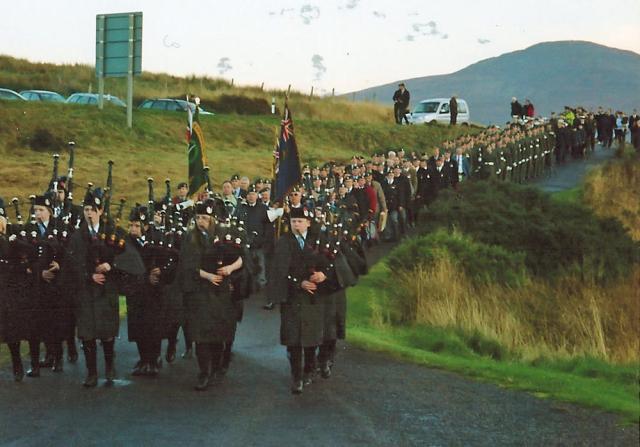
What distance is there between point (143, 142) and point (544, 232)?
19783 millimetres

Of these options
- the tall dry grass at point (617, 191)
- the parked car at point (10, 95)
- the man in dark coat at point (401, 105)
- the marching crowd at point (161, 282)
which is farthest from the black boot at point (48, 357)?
the man in dark coat at point (401, 105)

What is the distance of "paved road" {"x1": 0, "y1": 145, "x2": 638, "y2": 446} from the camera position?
11.7 meters

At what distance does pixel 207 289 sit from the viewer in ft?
45.8

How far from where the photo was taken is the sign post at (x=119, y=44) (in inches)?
1652

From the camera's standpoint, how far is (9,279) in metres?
14.7

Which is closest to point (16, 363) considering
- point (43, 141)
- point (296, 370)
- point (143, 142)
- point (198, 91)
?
point (296, 370)

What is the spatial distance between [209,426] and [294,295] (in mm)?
2278

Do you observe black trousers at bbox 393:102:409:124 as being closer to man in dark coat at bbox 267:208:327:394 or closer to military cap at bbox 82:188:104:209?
military cap at bbox 82:188:104:209

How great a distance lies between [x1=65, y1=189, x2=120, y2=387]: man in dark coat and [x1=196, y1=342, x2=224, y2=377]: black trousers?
912 millimetres

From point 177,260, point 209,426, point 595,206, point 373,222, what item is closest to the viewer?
point 209,426

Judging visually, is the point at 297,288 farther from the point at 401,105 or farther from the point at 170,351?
the point at 401,105

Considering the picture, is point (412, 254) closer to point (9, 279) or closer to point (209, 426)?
point (9, 279)

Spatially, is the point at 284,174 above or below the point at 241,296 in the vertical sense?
above

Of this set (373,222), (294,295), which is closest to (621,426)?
(294,295)
